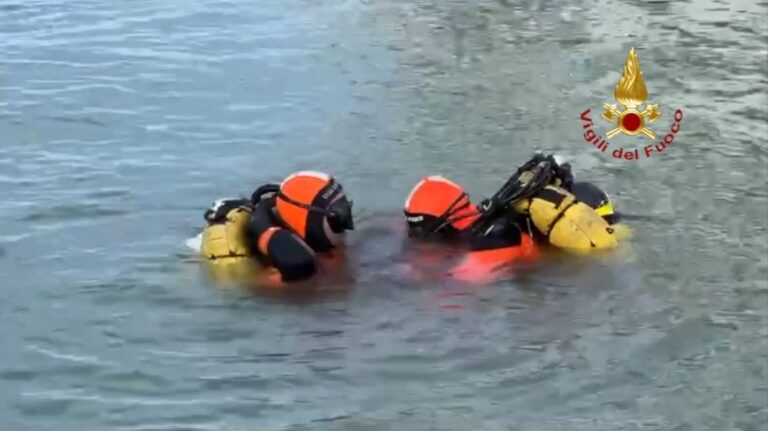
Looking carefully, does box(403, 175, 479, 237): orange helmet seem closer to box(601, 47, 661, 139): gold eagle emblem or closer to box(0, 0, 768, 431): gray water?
box(0, 0, 768, 431): gray water

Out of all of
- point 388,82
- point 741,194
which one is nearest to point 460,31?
point 388,82

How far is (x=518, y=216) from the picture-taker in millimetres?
5215

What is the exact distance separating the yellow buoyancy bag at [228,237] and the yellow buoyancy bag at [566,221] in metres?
1.17

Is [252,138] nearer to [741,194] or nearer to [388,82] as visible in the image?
Result: [388,82]

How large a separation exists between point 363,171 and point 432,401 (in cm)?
227

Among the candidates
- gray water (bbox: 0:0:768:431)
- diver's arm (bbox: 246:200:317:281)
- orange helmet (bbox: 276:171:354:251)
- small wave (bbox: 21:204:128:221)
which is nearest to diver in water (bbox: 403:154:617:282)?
gray water (bbox: 0:0:768:431)

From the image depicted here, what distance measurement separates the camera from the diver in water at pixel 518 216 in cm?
513

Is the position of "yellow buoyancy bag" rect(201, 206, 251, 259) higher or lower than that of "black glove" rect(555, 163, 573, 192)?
lower

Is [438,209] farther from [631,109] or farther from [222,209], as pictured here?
[631,109]

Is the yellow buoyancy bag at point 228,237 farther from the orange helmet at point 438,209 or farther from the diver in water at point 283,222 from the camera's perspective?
the orange helmet at point 438,209

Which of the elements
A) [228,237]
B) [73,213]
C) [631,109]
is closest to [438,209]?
[228,237]

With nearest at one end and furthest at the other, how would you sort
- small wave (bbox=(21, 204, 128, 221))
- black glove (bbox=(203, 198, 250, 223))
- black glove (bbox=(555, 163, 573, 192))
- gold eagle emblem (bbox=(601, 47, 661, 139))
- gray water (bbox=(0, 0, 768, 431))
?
gray water (bbox=(0, 0, 768, 431)), black glove (bbox=(203, 198, 250, 223)), black glove (bbox=(555, 163, 573, 192)), small wave (bbox=(21, 204, 128, 221)), gold eagle emblem (bbox=(601, 47, 661, 139))

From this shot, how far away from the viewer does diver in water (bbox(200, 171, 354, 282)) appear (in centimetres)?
508

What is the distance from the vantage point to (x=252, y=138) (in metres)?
6.68
